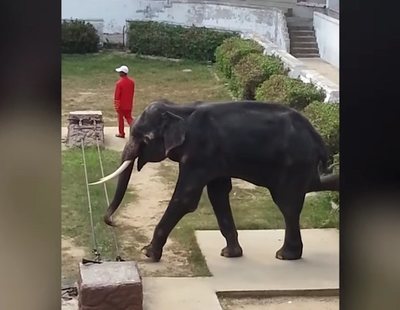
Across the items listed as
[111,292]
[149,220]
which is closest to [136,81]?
[149,220]

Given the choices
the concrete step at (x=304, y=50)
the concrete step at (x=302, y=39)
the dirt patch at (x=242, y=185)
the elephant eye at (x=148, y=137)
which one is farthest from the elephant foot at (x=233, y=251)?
the concrete step at (x=302, y=39)

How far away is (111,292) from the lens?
4039 mm

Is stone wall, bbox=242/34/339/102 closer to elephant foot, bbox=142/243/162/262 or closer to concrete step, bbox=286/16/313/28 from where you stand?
elephant foot, bbox=142/243/162/262

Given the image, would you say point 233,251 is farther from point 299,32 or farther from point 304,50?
point 299,32

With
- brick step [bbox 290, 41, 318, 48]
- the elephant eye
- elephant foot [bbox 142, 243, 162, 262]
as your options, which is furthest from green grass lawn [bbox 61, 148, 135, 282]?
brick step [bbox 290, 41, 318, 48]

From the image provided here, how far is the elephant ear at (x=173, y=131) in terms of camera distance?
196 inches

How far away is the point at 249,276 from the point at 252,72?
4.35 m

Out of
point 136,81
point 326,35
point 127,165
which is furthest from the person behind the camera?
point 326,35

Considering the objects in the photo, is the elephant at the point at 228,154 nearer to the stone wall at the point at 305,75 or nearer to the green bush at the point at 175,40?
the stone wall at the point at 305,75

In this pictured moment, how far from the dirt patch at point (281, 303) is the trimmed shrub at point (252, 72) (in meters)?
4.20
